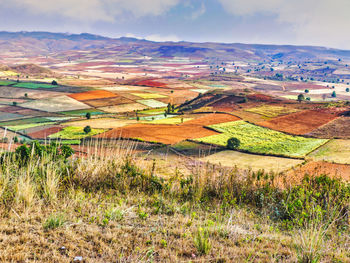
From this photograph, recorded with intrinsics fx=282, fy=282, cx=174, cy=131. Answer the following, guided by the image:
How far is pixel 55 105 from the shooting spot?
95.9 meters

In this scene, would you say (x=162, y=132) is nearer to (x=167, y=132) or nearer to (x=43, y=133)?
(x=167, y=132)

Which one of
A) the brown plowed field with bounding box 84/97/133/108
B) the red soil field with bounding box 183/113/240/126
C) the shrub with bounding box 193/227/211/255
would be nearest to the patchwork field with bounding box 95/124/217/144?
the red soil field with bounding box 183/113/240/126

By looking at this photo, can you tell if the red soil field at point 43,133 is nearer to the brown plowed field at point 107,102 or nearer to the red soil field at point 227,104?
the brown plowed field at point 107,102

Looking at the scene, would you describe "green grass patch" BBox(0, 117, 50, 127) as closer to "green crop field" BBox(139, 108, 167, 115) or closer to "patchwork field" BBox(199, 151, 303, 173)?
"green crop field" BBox(139, 108, 167, 115)

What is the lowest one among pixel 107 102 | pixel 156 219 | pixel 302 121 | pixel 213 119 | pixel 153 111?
pixel 153 111

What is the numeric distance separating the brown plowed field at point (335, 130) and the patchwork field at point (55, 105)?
231ft

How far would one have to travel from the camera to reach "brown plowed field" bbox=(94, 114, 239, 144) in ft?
163

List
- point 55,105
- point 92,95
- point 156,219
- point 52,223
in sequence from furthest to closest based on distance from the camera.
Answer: point 92,95, point 55,105, point 156,219, point 52,223

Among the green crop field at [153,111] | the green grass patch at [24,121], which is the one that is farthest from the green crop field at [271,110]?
the green grass patch at [24,121]

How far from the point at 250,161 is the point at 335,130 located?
23105 mm

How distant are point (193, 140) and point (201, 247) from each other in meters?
43.1

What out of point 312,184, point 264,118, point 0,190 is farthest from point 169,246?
point 264,118

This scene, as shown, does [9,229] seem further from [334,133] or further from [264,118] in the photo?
[264,118]

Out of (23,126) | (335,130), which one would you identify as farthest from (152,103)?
(335,130)
